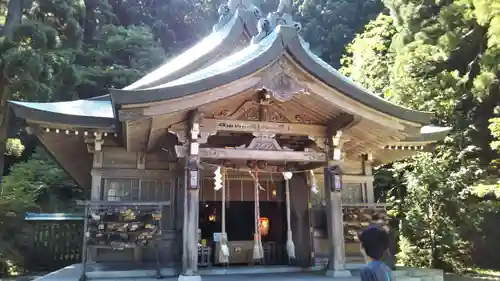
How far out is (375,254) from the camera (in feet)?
10.4

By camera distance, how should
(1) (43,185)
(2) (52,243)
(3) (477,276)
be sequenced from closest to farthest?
(2) (52,243)
(3) (477,276)
(1) (43,185)

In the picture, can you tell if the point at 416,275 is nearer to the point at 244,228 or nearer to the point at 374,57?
the point at 244,228

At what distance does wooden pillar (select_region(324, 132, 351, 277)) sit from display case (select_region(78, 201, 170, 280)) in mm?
3236

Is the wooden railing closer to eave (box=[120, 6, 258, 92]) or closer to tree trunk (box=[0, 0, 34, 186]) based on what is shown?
tree trunk (box=[0, 0, 34, 186])

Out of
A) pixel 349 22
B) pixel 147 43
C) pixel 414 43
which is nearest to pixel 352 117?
pixel 414 43

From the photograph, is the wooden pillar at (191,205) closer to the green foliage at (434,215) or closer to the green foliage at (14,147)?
the green foliage at (434,215)

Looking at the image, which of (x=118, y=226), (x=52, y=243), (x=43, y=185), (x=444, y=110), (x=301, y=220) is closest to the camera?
(x=118, y=226)

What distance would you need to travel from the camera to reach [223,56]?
10930 millimetres

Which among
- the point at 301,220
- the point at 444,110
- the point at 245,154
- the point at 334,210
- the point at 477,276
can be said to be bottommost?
the point at 477,276

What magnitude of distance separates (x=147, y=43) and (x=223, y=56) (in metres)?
13.4

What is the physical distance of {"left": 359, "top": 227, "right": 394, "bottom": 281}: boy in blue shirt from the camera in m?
3.11

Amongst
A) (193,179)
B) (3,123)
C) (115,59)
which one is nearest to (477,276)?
(193,179)

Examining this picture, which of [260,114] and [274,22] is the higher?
[274,22]

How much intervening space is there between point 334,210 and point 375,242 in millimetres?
5105
